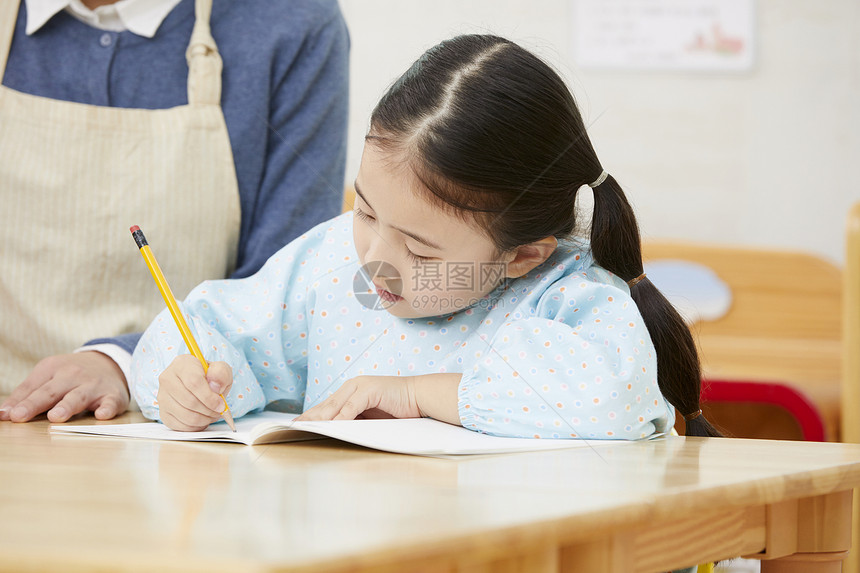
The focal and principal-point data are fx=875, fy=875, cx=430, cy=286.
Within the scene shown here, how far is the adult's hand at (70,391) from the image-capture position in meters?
0.71

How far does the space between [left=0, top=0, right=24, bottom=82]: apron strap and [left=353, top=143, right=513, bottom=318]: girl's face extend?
491mm

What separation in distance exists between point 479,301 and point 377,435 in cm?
24

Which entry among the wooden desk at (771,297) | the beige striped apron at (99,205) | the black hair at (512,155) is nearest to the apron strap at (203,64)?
the beige striped apron at (99,205)

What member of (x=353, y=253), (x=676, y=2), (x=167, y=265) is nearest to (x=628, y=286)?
(x=353, y=253)

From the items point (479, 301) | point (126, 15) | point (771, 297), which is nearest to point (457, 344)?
point (479, 301)

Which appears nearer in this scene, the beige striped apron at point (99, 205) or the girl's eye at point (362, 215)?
the girl's eye at point (362, 215)

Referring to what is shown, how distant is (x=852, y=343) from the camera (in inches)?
49.7

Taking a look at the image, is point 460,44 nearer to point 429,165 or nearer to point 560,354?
point 429,165

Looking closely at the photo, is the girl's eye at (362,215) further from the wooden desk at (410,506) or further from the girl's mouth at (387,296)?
the wooden desk at (410,506)

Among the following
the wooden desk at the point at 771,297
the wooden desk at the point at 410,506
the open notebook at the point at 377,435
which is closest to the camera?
the wooden desk at the point at 410,506

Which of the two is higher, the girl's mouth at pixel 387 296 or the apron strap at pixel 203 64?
the apron strap at pixel 203 64

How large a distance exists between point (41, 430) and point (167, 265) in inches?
14.5

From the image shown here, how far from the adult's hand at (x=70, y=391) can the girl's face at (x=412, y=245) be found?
9.9 inches

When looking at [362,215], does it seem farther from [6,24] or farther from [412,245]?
[6,24]
